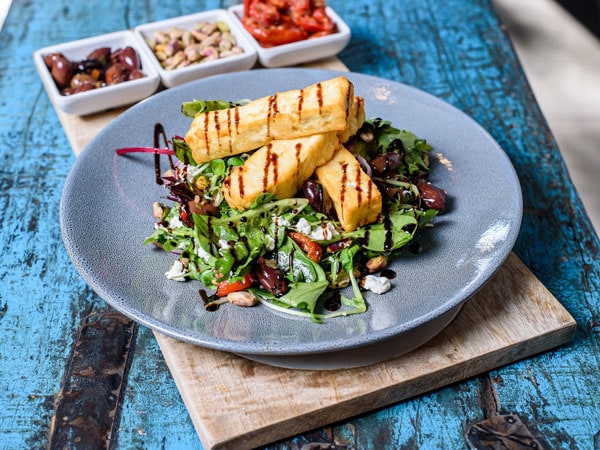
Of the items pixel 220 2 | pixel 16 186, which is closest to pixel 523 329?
pixel 16 186

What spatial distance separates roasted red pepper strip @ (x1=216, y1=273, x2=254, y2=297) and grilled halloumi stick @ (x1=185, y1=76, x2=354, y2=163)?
0.49 m

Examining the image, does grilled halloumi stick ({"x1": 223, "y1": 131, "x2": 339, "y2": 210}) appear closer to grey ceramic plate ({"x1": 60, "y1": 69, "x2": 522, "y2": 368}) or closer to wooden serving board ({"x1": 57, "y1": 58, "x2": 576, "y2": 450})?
grey ceramic plate ({"x1": 60, "y1": 69, "x2": 522, "y2": 368})

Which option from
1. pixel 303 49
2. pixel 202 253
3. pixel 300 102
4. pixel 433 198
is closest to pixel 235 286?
pixel 202 253

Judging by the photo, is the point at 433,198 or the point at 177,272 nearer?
the point at 177,272

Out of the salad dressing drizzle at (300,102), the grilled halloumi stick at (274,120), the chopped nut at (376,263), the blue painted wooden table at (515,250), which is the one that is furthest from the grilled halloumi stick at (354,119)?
the blue painted wooden table at (515,250)

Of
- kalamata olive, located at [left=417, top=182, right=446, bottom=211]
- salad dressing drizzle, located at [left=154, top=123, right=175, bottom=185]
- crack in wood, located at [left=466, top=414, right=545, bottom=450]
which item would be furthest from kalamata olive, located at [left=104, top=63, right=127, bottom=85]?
crack in wood, located at [left=466, top=414, right=545, bottom=450]

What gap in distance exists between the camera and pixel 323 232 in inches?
96.5

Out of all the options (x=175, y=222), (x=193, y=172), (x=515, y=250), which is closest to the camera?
(x=175, y=222)

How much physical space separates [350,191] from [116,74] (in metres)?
1.67

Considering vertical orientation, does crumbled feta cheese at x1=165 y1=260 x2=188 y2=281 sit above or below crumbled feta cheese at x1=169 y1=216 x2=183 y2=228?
below

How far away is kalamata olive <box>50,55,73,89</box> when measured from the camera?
3539mm

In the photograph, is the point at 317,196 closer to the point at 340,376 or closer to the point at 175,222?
the point at 175,222

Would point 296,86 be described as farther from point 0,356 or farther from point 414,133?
point 0,356

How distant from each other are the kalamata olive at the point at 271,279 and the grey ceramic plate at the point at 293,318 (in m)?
0.08
